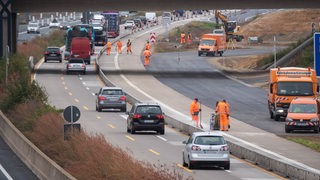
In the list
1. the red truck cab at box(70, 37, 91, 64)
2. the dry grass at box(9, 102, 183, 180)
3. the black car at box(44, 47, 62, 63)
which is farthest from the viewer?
the black car at box(44, 47, 62, 63)

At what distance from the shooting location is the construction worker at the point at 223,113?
158ft

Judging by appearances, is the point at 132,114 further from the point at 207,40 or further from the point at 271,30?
the point at 271,30

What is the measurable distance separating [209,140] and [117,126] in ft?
58.7

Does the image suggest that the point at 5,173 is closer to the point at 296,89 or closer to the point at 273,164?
the point at 273,164

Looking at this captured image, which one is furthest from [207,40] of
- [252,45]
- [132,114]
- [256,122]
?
[132,114]

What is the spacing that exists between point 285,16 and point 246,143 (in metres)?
98.2

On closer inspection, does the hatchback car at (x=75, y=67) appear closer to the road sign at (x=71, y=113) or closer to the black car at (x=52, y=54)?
the black car at (x=52, y=54)

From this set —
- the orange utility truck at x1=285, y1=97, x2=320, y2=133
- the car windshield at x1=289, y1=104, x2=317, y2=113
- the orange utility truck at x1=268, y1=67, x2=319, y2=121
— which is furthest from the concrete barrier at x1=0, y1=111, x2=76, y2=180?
the orange utility truck at x1=268, y1=67, x2=319, y2=121

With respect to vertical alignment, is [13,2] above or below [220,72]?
above

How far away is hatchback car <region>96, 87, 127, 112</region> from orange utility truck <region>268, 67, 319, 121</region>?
8.90 metres

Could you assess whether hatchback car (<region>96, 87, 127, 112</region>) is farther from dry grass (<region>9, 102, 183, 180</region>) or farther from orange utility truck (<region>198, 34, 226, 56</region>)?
orange utility truck (<region>198, 34, 226, 56</region>)

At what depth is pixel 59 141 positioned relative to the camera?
36.3 meters

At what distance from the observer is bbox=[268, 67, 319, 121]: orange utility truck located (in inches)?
2159

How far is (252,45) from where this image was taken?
122m
